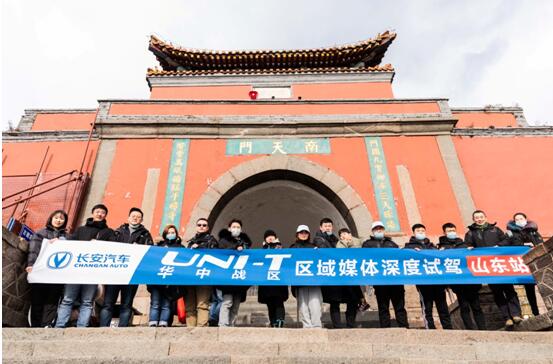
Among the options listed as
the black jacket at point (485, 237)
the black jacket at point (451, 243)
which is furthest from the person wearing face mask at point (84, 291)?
the black jacket at point (485, 237)

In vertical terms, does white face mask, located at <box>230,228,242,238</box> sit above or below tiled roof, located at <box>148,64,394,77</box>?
below

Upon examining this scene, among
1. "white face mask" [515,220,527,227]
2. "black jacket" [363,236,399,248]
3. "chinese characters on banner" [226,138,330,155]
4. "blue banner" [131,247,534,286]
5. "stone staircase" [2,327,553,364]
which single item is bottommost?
"stone staircase" [2,327,553,364]

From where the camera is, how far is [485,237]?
520cm

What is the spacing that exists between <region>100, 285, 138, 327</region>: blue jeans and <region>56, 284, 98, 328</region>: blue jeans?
0.47 feet

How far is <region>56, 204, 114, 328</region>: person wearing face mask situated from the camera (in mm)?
4082

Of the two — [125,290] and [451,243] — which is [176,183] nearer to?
[125,290]

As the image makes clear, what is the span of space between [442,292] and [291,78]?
760 centimetres

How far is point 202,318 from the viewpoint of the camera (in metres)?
4.34

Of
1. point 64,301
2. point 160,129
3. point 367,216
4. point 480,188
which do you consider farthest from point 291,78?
point 64,301

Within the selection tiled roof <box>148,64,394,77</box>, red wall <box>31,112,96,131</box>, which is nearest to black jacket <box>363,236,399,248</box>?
tiled roof <box>148,64,394,77</box>

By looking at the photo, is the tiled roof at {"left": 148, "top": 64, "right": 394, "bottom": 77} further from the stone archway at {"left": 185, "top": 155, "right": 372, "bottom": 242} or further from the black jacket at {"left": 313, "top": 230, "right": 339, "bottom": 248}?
the black jacket at {"left": 313, "top": 230, "right": 339, "bottom": 248}

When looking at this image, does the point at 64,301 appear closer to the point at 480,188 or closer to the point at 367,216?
the point at 367,216

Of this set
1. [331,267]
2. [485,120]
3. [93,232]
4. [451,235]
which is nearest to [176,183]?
[93,232]

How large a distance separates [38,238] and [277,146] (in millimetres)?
5440
